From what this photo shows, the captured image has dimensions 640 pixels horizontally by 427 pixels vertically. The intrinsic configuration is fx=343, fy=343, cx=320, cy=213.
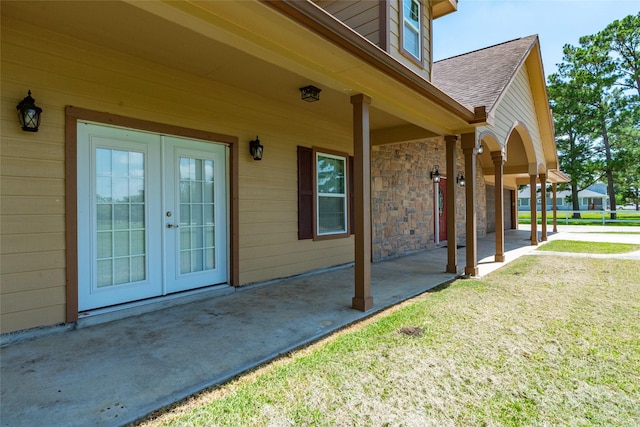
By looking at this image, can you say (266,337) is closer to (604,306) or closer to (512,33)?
(604,306)

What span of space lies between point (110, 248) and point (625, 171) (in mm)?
28040

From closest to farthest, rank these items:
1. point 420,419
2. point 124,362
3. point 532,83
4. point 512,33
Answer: point 420,419, point 124,362, point 532,83, point 512,33

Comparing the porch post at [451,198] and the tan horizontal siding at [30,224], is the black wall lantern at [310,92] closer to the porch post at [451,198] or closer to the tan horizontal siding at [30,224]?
the porch post at [451,198]

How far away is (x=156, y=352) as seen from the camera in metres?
2.77

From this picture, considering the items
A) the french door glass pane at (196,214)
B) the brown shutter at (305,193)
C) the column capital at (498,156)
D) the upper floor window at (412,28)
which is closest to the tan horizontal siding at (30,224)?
the french door glass pane at (196,214)

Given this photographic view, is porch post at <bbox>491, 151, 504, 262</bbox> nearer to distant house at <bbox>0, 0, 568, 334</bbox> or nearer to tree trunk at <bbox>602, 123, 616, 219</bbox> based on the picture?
distant house at <bbox>0, 0, 568, 334</bbox>

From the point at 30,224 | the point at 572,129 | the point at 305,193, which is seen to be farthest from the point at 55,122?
the point at 572,129

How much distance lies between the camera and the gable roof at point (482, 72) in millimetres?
6156

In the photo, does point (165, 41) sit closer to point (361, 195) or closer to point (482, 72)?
point (361, 195)

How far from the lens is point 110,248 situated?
361cm

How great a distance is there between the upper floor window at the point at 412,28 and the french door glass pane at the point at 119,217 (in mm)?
4420

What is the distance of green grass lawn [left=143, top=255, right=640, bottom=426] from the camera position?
2020 millimetres

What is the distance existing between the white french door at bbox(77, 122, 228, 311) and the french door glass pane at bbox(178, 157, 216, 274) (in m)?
0.01

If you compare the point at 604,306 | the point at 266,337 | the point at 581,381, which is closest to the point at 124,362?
the point at 266,337
